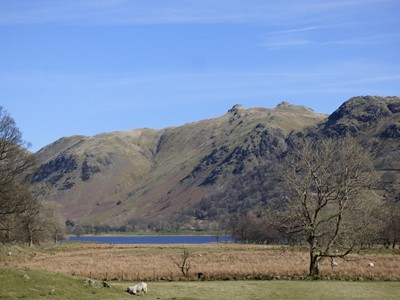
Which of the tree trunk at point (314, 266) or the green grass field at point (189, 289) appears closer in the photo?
the green grass field at point (189, 289)

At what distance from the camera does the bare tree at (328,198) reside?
5125 cm

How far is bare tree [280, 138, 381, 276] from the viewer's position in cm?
5125

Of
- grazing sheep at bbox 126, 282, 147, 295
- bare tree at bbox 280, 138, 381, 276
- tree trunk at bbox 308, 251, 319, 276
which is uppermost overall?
bare tree at bbox 280, 138, 381, 276

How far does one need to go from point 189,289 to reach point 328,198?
1813 cm

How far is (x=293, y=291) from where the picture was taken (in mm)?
40938

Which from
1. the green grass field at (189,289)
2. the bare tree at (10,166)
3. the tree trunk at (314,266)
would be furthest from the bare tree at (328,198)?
the bare tree at (10,166)

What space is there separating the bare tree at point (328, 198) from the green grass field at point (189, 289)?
240 inches

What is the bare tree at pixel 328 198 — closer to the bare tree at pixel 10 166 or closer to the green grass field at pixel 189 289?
the green grass field at pixel 189 289

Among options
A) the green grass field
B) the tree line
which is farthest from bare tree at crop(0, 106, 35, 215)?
the green grass field

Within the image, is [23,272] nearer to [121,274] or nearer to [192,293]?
[192,293]

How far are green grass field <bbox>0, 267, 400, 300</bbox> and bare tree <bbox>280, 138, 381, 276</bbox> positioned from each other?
610 centimetres

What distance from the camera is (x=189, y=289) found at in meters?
41.7

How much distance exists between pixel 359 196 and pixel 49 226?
87557mm

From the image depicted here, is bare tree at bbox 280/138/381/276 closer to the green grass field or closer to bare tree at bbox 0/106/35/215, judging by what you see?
the green grass field
